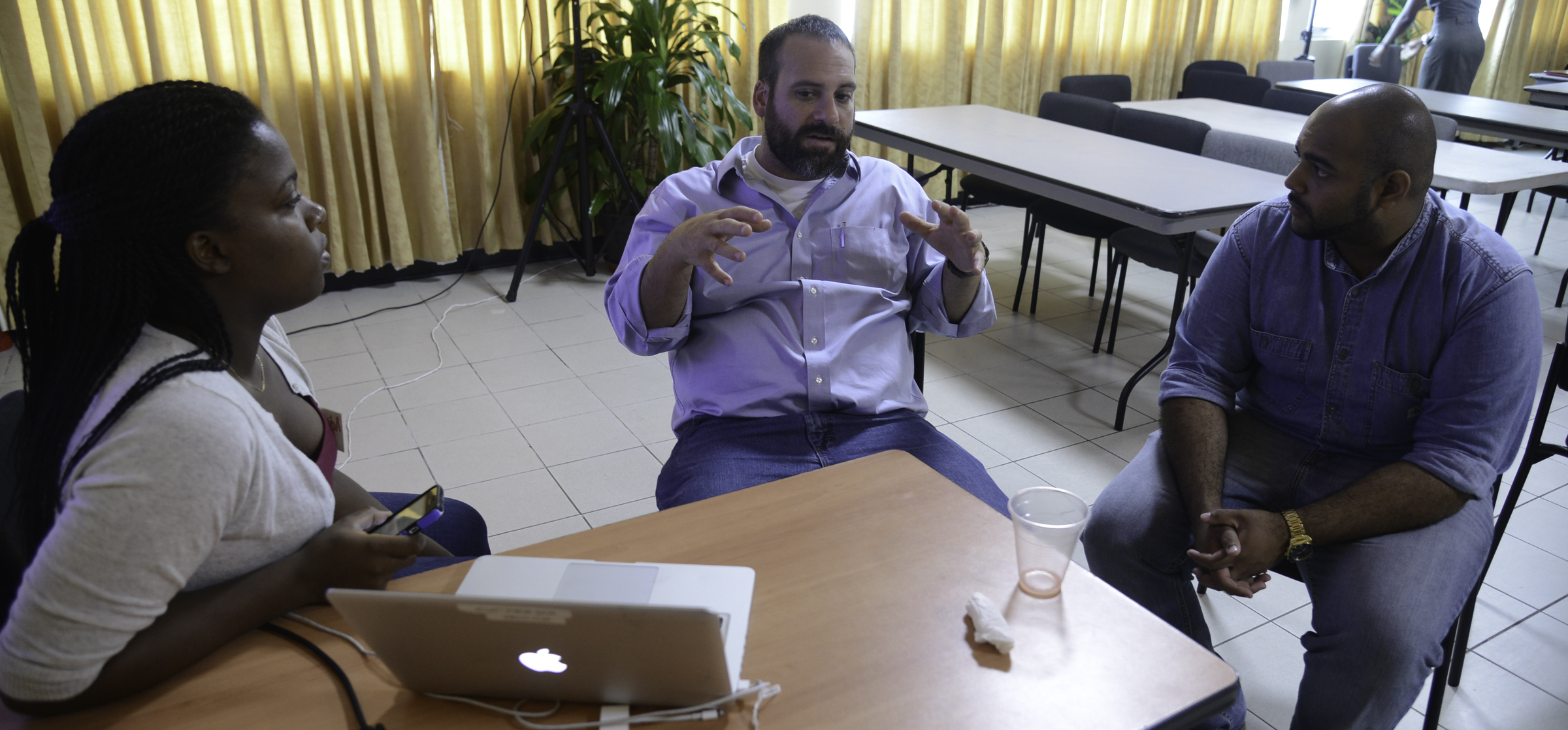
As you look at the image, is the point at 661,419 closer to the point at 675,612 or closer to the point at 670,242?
the point at 670,242

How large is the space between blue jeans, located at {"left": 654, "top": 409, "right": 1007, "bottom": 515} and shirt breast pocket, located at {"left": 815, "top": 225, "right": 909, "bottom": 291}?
0.27 m

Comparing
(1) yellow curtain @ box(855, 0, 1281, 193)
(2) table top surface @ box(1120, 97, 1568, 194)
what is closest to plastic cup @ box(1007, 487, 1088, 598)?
(2) table top surface @ box(1120, 97, 1568, 194)

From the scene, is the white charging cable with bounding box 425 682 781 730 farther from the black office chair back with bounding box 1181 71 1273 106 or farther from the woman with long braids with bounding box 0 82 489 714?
the black office chair back with bounding box 1181 71 1273 106

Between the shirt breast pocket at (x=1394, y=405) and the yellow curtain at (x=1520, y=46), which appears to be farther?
the yellow curtain at (x=1520, y=46)

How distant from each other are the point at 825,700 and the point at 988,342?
2.80 m

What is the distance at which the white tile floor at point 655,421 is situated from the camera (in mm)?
1945

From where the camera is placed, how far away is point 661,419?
9.59 ft

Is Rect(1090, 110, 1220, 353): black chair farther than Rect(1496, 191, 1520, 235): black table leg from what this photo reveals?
No

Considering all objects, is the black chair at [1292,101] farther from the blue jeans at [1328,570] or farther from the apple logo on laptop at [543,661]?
the apple logo on laptop at [543,661]

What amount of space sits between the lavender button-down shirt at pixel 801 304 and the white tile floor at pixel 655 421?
797 millimetres

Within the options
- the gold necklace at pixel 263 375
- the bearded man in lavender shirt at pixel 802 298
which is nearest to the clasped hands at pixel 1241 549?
the bearded man in lavender shirt at pixel 802 298

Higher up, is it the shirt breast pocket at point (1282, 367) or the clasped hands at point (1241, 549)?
the shirt breast pocket at point (1282, 367)

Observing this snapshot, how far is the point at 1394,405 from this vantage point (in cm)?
154

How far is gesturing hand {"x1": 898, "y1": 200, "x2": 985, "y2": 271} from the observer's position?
1549mm
